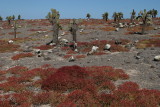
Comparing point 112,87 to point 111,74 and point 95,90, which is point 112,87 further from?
point 111,74

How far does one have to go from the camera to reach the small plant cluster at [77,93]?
395 inches

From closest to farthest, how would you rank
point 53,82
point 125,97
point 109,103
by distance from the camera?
point 109,103 → point 125,97 → point 53,82

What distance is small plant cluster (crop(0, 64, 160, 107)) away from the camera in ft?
32.9

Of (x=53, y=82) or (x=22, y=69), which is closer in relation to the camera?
(x=53, y=82)

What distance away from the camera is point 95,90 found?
12.1 metres

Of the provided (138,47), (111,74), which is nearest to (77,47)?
(138,47)

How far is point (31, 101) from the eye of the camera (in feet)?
35.4

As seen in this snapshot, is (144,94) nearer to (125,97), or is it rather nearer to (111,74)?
(125,97)

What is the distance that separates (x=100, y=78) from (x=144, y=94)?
4422mm

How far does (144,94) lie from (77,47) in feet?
74.2

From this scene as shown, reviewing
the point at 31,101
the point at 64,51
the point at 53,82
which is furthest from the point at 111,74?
the point at 64,51

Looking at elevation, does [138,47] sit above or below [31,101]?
above

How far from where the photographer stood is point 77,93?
11109 mm

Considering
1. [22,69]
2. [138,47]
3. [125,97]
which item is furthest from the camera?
[138,47]
